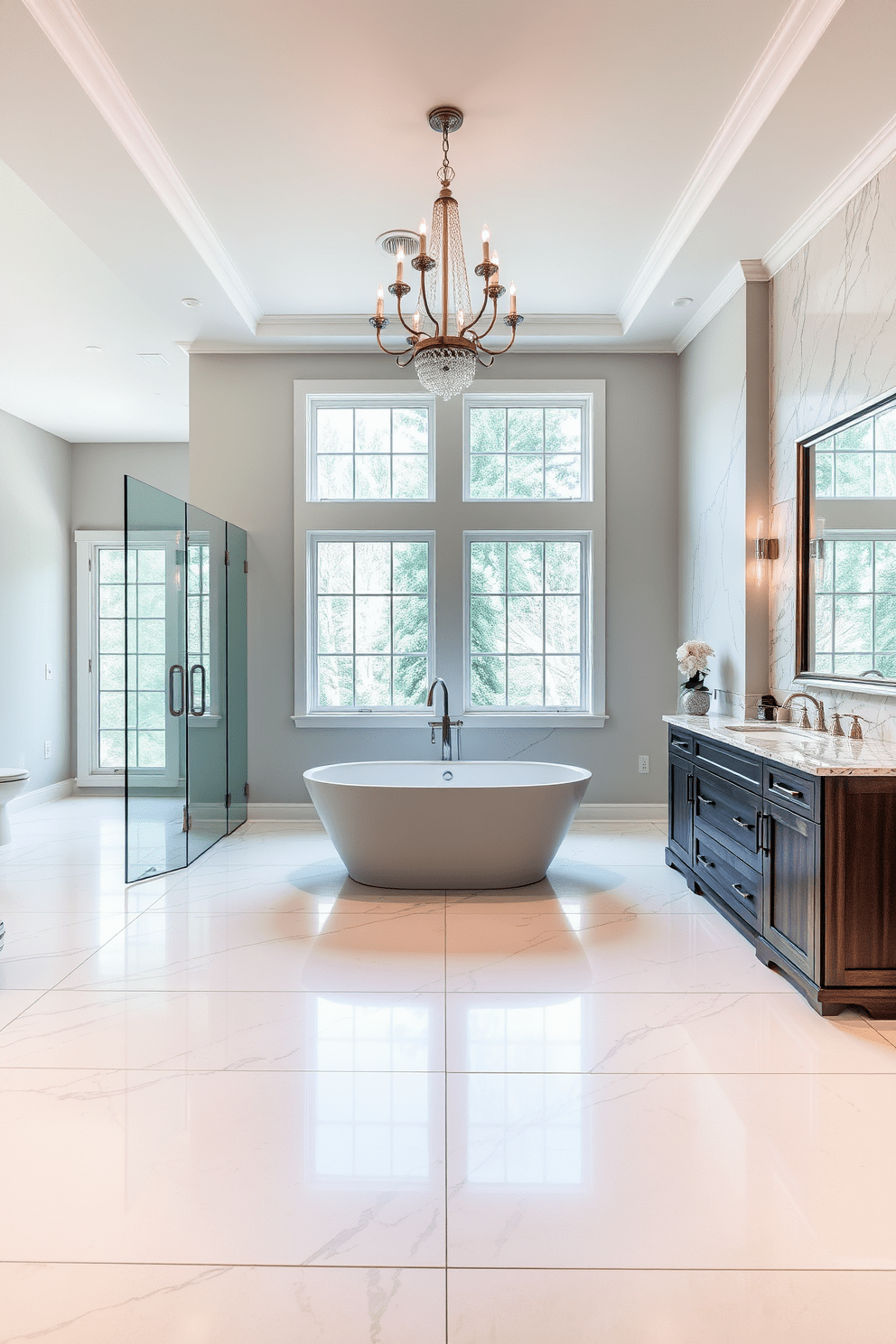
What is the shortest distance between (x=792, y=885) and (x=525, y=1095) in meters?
1.21

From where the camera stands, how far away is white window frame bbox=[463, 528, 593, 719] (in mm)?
5332

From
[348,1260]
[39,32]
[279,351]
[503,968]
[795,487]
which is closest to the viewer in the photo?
[348,1260]

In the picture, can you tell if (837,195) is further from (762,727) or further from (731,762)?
(731,762)

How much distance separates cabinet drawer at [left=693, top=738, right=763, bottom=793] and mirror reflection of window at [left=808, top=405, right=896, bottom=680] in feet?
1.79

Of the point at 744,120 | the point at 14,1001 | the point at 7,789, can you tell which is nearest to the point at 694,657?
the point at 744,120

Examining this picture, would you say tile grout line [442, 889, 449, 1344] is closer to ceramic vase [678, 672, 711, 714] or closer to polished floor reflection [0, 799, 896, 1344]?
polished floor reflection [0, 799, 896, 1344]

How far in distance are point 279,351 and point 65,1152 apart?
15.1ft

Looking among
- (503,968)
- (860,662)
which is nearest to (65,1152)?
(503,968)

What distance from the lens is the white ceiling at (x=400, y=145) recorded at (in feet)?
8.75

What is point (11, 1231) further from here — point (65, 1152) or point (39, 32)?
point (39, 32)

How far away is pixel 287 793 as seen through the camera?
5.36m

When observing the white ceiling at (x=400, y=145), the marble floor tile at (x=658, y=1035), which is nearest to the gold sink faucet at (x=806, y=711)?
the marble floor tile at (x=658, y=1035)

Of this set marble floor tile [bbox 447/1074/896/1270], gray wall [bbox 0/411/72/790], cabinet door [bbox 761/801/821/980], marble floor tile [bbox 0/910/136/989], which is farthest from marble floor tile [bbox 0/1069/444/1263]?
gray wall [bbox 0/411/72/790]

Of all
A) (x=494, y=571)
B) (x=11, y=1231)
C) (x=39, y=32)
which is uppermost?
(x=39, y=32)
